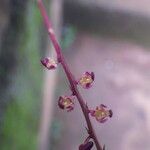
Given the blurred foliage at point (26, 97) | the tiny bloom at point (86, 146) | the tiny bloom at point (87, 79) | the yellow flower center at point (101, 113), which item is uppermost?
the blurred foliage at point (26, 97)

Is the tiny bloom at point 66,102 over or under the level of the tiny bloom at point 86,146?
over

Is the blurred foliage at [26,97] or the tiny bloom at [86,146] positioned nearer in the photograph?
the tiny bloom at [86,146]

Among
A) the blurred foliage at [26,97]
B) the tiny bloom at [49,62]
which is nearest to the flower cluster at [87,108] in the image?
the tiny bloom at [49,62]

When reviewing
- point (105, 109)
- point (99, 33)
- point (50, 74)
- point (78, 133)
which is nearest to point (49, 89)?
point (50, 74)

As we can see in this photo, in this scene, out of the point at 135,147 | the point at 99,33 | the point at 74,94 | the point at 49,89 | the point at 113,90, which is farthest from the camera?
the point at 99,33

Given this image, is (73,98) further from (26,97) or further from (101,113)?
(26,97)

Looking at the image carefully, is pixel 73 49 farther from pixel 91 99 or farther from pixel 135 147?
pixel 135 147

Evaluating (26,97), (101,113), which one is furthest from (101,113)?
(26,97)

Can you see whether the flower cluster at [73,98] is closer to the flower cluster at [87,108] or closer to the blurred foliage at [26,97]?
the flower cluster at [87,108]

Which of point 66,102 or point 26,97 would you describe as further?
point 26,97
